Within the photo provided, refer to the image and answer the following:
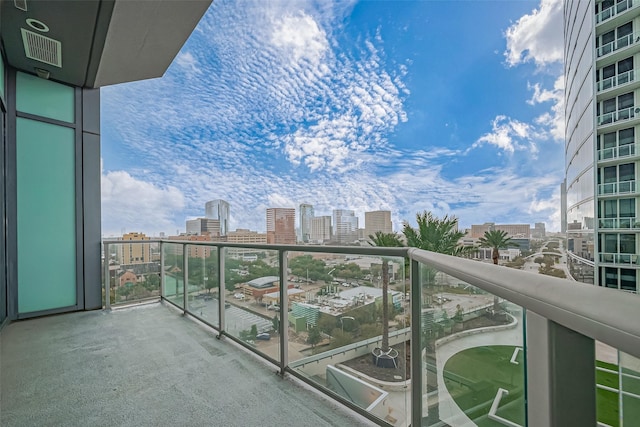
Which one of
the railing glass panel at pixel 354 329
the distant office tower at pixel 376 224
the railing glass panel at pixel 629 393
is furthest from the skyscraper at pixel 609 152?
the railing glass panel at pixel 629 393

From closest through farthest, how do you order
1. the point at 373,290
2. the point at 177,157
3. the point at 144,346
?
the point at 373,290 < the point at 144,346 < the point at 177,157

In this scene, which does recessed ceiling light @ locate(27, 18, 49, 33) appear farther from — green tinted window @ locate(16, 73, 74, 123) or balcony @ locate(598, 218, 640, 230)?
balcony @ locate(598, 218, 640, 230)

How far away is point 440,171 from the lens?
67.1 feet

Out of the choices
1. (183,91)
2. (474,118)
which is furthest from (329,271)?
(474,118)

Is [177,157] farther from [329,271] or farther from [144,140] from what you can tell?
[329,271]

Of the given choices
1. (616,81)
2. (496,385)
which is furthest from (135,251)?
(616,81)

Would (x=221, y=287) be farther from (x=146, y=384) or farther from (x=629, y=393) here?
(x=629, y=393)

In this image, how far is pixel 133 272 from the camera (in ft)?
14.7

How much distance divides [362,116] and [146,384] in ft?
65.1

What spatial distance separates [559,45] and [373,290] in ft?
57.1

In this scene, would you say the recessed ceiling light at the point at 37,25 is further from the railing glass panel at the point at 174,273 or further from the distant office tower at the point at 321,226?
the distant office tower at the point at 321,226

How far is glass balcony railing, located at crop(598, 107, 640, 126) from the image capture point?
620cm

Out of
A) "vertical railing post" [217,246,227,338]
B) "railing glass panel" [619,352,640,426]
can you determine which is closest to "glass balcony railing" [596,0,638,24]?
"vertical railing post" [217,246,227,338]

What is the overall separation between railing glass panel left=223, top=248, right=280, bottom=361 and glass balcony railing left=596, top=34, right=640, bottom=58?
892 centimetres
